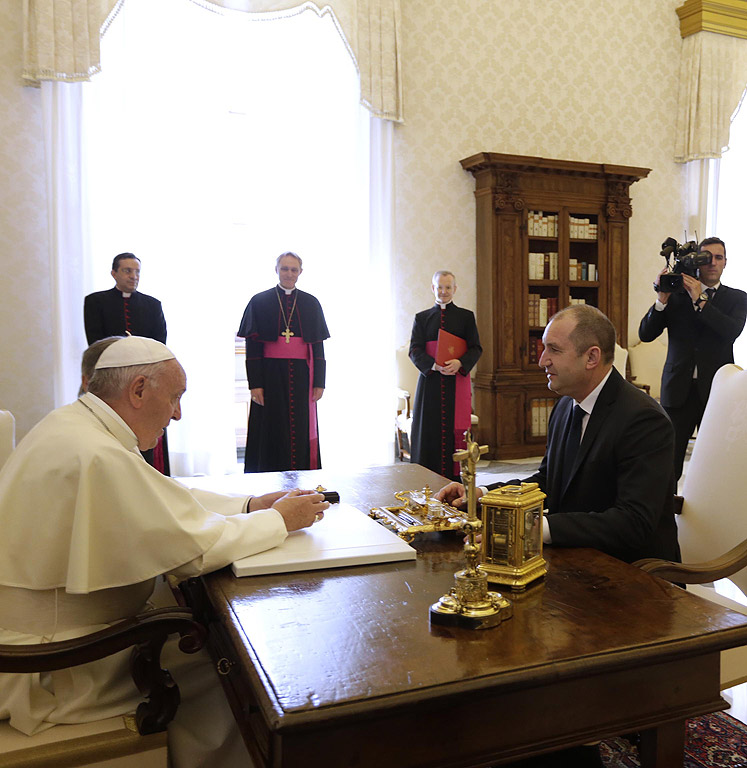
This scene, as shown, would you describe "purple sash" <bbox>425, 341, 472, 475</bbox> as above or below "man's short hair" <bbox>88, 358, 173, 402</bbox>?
below

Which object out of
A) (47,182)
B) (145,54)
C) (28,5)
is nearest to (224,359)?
(47,182)

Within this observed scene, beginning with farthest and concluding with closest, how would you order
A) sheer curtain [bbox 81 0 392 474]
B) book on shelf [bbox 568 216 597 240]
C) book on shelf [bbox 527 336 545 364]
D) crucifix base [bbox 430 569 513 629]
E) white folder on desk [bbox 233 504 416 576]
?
1. book on shelf [bbox 568 216 597 240]
2. book on shelf [bbox 527 336 545 364]
3. sheer curtain [bbox 81 0 392 474]
4. white folder on desk [bbox 233 504 416 576]
5. crucifix base [bbox 430 569 513 629]

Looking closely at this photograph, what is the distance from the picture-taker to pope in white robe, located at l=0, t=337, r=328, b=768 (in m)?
1.56

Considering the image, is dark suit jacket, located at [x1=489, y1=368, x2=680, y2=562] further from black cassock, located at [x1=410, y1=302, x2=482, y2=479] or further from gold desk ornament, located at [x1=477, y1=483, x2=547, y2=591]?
black cassock, located at [x1=410, y1=302, x2=482, y2=479]

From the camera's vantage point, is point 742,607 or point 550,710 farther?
point 742,607

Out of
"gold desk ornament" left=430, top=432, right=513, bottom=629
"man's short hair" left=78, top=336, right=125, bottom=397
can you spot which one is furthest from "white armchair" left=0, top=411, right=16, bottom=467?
"gold desk ornament" left=430, top=432, right=513, bottom=629

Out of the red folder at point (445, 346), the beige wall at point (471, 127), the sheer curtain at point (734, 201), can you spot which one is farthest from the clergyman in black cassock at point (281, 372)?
the sheer curtain at point (734, 201)

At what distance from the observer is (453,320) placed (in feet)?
18.3

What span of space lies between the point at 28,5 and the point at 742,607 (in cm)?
588

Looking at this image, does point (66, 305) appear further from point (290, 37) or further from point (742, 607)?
point (742, 607)

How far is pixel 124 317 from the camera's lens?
5.24m

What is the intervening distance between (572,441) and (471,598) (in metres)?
1.05

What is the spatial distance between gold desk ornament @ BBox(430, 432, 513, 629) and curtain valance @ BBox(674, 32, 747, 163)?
25.7 ft

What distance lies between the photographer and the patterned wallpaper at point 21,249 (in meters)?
5.61
